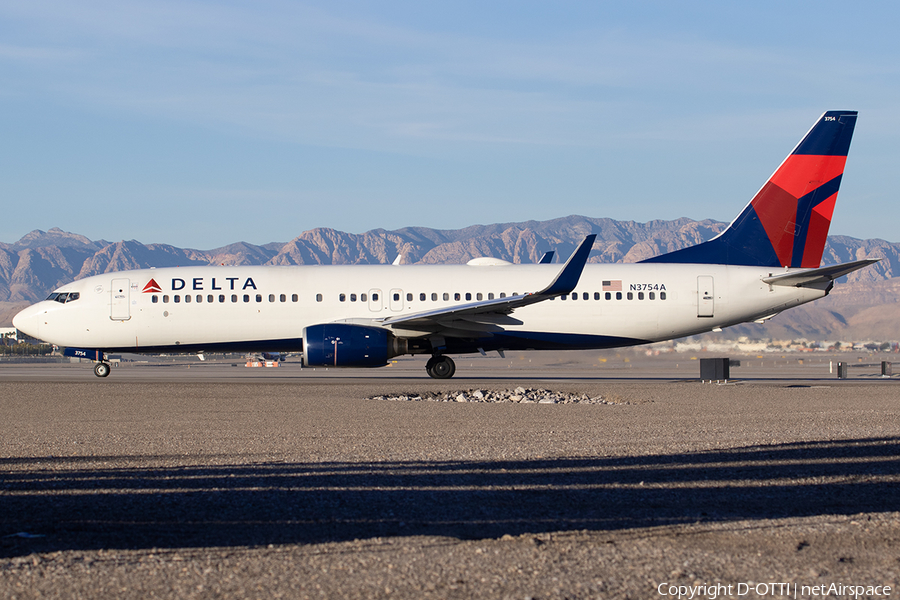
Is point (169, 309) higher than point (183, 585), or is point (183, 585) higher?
point (169, 309)

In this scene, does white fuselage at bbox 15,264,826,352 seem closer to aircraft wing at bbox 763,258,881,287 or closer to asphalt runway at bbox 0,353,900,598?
aircraft wing at bbox 763,258,881,287

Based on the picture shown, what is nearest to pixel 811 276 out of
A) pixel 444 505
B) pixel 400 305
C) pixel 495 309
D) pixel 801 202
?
pixel 801 202

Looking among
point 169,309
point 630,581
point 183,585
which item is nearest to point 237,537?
point 183,585

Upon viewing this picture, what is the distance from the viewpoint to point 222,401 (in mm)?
18594

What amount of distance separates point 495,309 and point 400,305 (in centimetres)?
368

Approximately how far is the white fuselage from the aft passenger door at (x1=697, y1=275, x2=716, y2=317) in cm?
3

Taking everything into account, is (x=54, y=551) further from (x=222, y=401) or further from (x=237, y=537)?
(x=222, y=401)

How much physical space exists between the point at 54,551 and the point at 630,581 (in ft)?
12.2

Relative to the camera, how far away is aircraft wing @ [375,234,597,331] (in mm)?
23281

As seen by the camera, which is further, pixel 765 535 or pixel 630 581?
pixel 765 535

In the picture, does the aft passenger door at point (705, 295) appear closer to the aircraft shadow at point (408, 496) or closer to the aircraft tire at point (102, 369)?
the aircraft shadow at point (408, 496)

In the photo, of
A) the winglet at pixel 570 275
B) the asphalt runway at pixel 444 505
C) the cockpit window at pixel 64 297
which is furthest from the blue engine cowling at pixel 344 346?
the asphalt runway at pixel 444 505

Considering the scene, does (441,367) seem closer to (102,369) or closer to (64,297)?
(102,369)

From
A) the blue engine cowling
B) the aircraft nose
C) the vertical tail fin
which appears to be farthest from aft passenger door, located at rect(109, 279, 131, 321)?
the vertical tail fin
